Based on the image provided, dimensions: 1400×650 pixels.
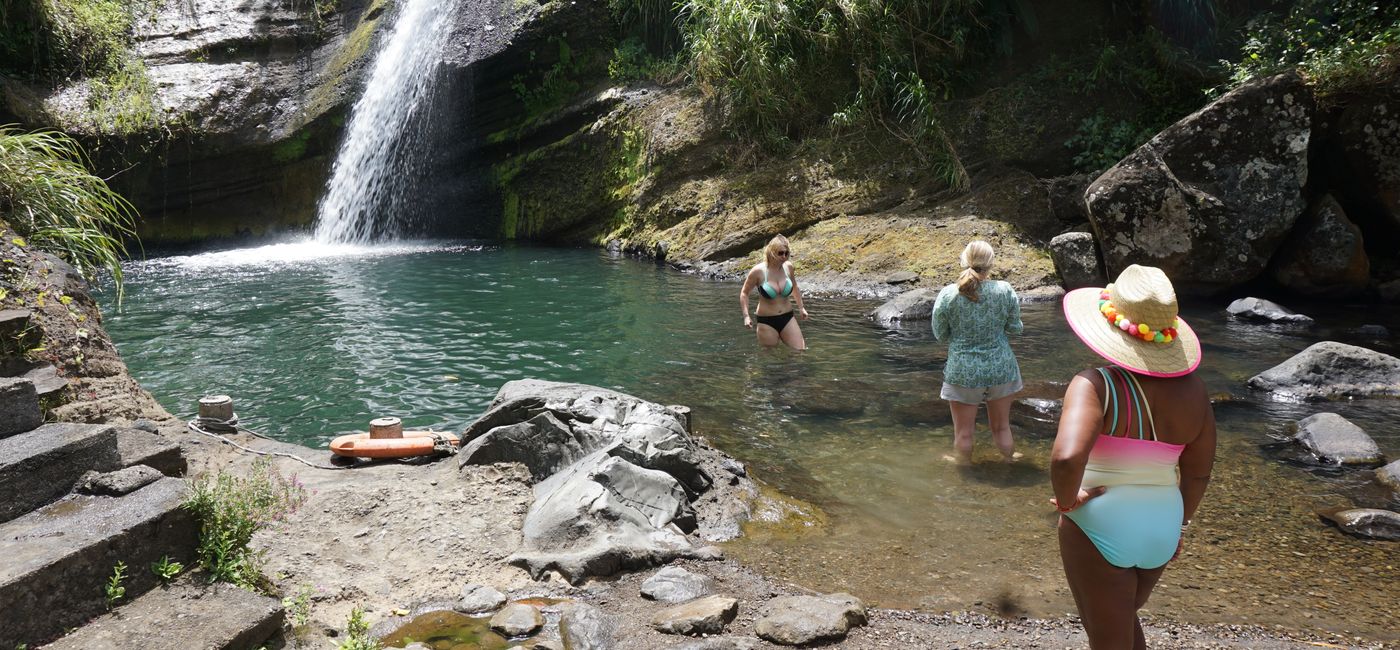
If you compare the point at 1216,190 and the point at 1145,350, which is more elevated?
the point at 1216,190

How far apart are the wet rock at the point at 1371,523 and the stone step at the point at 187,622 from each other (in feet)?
18.4

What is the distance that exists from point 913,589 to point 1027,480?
1915 mm

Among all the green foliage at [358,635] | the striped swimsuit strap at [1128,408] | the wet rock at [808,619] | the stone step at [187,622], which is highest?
the striped swimsuit strap at [1128,408]

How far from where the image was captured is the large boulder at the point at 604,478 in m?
4.68

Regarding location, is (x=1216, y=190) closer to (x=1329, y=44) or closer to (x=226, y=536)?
(x=1329, y=44)

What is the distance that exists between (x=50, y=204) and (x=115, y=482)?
385cm

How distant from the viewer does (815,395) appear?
814 centimetres

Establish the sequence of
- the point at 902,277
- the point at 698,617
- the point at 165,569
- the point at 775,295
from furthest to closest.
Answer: the point at 902,277 < the point at 775,295 < the point at 698,617 < the point at 165,569

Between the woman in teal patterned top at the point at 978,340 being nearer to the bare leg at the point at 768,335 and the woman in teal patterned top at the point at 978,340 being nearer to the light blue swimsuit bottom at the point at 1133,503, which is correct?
the bare leg at the point at 768,335

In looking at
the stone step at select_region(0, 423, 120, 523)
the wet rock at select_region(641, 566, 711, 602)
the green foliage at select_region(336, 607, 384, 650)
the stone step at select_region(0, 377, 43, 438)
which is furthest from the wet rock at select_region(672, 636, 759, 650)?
the stone step at select_region(0, 377, 43, 438)

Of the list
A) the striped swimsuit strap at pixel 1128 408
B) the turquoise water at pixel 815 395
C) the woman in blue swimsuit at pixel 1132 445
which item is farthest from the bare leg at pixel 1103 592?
the turquoise water at pixel 815 395

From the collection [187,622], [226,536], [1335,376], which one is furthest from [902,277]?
[187,622]

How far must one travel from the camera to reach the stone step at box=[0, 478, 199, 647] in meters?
3.04

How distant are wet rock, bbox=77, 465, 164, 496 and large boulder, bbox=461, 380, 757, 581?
1.74 meters
